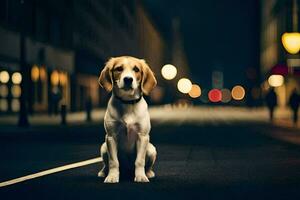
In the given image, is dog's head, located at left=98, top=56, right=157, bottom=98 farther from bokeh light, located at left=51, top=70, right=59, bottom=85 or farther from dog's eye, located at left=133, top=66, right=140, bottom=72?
bokeh light, located at left=51, top=70, right=59, bottom=85

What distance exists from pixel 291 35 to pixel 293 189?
27.8 metres

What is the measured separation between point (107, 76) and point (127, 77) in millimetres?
411

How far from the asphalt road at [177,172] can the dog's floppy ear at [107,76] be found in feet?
4.29

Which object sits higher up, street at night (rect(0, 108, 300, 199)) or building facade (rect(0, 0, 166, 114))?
building facade (rect(0, 0, 166, 114))

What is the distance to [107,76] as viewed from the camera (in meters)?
8.96

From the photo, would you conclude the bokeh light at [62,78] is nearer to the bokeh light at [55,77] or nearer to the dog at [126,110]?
the bokeh light at [55,77]

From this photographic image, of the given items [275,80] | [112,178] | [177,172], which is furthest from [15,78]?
[275,80]

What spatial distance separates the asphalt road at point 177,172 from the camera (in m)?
8.56

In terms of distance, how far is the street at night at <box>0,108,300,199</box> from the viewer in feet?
28.1

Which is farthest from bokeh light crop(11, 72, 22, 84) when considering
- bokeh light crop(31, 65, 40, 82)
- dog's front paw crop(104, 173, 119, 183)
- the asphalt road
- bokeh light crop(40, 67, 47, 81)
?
dog's front paw crop(104, 173, 119, 183)

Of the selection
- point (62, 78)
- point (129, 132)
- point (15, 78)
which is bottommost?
point (129, 132)

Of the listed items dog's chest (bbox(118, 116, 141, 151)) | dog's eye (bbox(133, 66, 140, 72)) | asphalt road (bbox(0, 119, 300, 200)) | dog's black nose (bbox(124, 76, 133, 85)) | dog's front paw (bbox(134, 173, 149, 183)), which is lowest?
asphalt road (bbox(0, 119, 300, 200))

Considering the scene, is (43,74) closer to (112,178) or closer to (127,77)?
(112,178)

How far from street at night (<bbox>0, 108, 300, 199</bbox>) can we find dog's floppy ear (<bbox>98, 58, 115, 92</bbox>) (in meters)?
1.31
